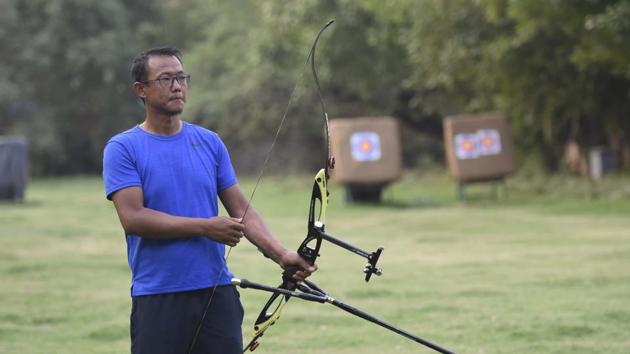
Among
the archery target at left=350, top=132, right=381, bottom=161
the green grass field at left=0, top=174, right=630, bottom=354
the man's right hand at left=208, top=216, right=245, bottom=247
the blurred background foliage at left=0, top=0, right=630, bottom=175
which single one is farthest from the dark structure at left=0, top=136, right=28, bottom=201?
the man's right hand at left=208, top=216, right=245, bottom=247

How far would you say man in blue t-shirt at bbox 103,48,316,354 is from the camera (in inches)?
195

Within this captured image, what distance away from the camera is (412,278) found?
43.2 feet

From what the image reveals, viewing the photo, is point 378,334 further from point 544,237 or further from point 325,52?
point 325,52

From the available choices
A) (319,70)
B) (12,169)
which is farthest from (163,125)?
(319,70)

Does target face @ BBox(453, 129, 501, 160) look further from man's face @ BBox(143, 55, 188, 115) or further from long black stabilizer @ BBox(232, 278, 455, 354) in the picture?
man's face @ BBox(143, 55, 188, 115)

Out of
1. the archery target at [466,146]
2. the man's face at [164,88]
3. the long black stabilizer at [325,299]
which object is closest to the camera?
the long black stabilizer at [325,299]

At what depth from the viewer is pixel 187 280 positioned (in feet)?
16.4

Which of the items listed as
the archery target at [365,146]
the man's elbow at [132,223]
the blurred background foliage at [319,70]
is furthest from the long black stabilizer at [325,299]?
the archery target at [365,146]

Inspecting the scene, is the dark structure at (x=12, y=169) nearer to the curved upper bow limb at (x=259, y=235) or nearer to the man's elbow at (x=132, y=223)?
the curved upper bow limb at (x=259, y=235)

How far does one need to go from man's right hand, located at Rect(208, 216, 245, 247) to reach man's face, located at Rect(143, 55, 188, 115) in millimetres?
523

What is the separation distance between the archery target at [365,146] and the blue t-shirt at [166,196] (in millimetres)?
19625

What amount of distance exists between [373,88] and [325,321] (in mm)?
24935

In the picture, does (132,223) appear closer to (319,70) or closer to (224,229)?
→ (224,229)

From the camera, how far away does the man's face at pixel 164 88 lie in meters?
5.11
